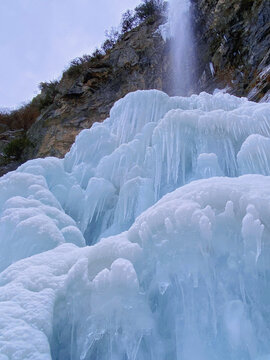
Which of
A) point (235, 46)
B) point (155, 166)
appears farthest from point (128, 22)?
point (155, 166)

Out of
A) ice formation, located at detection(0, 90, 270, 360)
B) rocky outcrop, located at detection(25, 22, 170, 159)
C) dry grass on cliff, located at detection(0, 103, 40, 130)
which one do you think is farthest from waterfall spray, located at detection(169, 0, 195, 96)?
ice formation, located at detection(0, 90, 270, 360)

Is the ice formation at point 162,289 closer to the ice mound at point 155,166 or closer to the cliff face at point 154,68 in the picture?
the ice mound at point 155,166

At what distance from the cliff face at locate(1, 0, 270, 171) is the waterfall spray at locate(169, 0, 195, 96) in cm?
23

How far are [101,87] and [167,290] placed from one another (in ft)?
36.4

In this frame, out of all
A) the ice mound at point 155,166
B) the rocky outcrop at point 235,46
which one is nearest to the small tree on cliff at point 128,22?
the rocky outcrop at point 235,46

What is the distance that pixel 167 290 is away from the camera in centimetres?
238

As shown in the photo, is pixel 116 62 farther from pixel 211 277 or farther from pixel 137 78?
pixel 211 277

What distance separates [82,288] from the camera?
2.35 metres

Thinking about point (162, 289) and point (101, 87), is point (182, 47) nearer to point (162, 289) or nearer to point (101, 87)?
point (101, 87)

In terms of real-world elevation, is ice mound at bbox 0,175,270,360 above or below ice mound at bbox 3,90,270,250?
below

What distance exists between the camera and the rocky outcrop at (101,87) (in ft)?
38.9

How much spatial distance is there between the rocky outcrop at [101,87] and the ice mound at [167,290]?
365 inches

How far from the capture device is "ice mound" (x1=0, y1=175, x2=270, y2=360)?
→ 85.0 inches

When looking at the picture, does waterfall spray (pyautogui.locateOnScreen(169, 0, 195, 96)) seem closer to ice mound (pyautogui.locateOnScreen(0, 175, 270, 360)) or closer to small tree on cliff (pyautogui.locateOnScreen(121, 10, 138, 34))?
small tree on cliff (pyautogui.locateOnScreen(121, 10, 138, 34))
